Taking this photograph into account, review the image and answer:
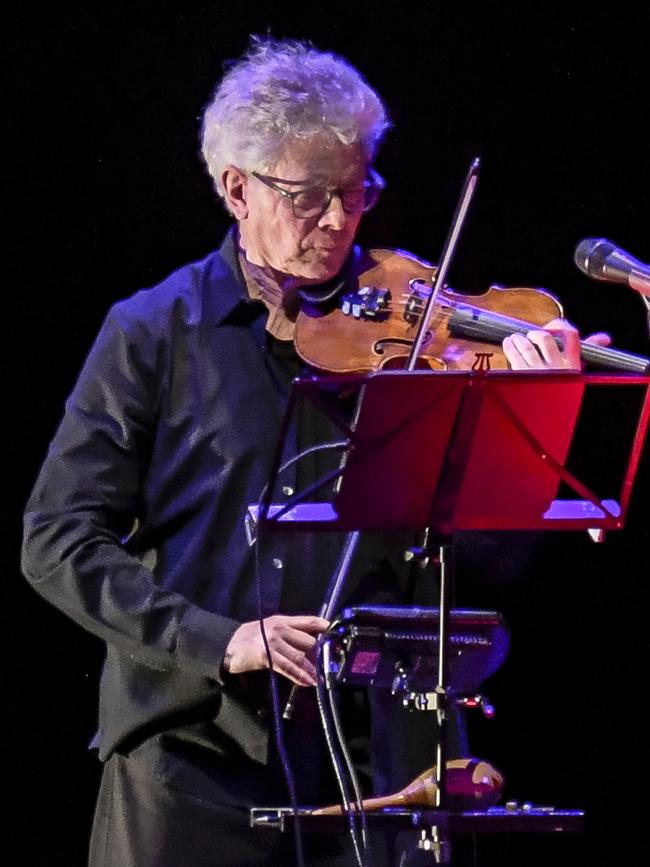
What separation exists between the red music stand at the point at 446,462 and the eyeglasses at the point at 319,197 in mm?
755

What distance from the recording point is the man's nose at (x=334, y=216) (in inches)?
93.6

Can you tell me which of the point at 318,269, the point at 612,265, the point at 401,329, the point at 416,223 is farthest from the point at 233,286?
the point at 416,223

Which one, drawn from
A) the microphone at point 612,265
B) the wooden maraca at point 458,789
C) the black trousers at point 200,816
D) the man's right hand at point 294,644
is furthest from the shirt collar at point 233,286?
the wooden maraca at point 458,789

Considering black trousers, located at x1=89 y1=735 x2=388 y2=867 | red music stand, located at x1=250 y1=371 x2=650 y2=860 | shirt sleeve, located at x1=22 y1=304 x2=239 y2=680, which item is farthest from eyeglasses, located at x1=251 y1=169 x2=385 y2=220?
black trousers, located at x1=89 y1=735 x2=388 y2=867

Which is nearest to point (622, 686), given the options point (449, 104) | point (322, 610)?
point (322, 610)

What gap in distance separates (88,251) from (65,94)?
0.38 metres

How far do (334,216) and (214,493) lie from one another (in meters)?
0.54

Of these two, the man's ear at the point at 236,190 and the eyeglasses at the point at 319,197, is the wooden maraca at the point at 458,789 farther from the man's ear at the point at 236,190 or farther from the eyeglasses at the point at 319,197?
the man's ear at the point at 236,190

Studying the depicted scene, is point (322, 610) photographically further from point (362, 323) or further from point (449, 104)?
point (449, 104)

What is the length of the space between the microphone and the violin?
261mm

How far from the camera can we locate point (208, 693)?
85.8 inches

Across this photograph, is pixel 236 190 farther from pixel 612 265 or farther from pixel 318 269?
pixel 612 265

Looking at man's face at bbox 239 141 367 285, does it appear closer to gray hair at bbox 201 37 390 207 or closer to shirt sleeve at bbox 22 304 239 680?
gray hair at bbox 201 37 390 207

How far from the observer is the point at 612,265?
6.49 feet
